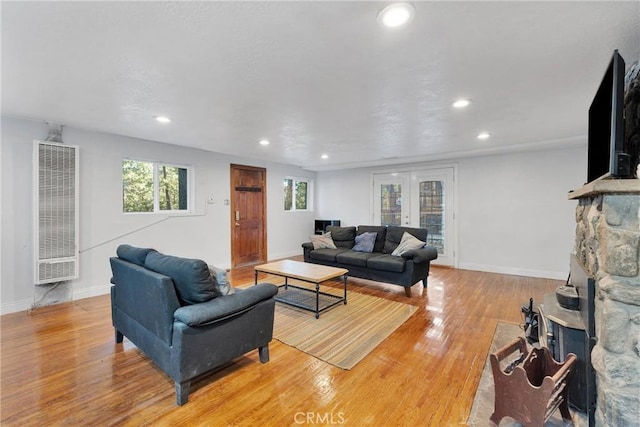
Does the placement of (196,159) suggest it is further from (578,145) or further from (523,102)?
(578,145)

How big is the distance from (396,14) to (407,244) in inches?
130

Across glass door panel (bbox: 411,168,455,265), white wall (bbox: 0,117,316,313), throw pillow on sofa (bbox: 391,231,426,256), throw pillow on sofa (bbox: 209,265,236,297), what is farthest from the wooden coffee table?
glass door panel (bbox: 411,168,455,265)

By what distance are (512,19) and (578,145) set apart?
14.1 feet

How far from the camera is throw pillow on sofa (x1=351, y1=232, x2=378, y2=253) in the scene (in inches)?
188

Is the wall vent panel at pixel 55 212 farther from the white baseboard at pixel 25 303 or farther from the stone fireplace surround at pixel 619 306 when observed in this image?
the stone fireplace surround at pixel 619 306

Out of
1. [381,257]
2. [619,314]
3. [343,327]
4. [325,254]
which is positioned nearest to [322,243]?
[325,254]

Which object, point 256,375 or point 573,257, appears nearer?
point 256,375

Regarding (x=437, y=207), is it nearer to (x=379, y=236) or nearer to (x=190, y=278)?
(x=379, y=236)

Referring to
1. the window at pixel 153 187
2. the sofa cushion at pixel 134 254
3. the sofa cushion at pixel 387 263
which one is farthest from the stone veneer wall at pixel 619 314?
the window at pixel 153 187

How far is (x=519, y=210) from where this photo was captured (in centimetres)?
512

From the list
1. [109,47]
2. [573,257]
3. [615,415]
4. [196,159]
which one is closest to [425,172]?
[573,257]

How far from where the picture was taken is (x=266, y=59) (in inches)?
77.2

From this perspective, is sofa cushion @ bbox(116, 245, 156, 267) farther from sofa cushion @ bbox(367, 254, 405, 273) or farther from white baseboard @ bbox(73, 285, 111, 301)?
sofa cushion @ bbox(367, 254, 405, 273)

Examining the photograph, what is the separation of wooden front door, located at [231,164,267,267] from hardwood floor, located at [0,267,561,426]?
117 inches
